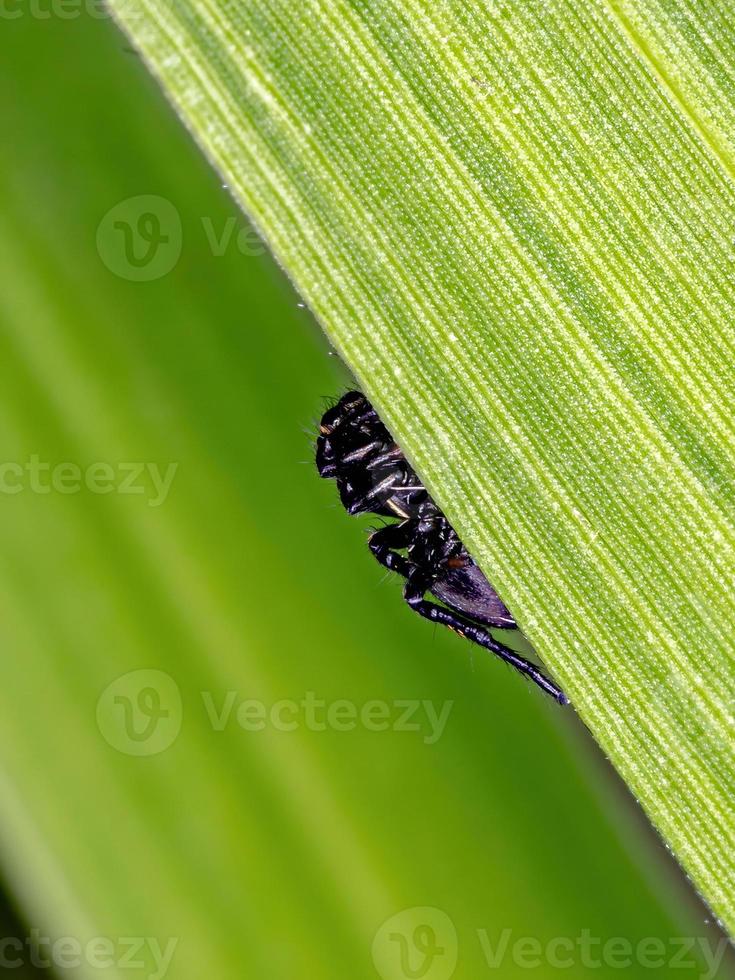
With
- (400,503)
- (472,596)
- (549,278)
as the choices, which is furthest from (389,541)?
(549,278)

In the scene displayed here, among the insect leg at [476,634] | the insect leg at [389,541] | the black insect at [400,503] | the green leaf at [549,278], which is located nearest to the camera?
the green leaf at [549,278]

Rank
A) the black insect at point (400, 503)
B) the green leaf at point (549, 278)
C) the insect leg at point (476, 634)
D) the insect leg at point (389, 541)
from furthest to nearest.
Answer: the insect leg at point (389, 541)
the black insect at point (400, 503)
the insect leg at point (476, 634)
the green leaf at point (549, 278)

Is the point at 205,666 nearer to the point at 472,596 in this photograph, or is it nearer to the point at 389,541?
the point at 389,541

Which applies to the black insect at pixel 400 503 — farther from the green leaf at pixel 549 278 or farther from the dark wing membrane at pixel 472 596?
the green leaf at pixel 549 278

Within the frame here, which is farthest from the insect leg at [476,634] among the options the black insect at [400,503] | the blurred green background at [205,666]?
the blurred green background at [205,666]

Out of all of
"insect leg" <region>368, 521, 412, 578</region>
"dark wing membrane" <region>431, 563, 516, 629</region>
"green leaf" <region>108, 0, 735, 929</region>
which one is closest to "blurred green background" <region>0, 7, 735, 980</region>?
"insect leg" <region>368, 521, 412, 578</region>

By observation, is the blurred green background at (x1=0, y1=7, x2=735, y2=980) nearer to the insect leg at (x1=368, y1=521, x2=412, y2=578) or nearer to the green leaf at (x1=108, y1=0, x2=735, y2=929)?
the insect leg at (x1=368, y1=521, x2=412, y2=578)
